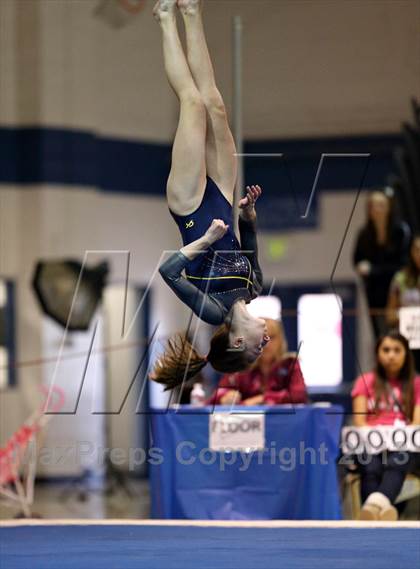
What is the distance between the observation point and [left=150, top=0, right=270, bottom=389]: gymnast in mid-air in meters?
4.29

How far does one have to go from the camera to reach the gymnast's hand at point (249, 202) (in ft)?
14.3

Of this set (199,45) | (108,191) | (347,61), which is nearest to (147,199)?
(108,191)

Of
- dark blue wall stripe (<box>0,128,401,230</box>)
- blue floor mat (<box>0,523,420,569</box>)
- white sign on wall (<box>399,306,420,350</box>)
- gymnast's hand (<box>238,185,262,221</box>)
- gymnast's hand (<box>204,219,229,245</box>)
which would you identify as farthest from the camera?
dark blue wall stripe (<box>0,128,401,230</box>)

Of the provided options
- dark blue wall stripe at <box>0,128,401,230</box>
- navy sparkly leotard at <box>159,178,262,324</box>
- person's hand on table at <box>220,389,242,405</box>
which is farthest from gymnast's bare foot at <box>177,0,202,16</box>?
dark blue wall stripe at <box>0,128,401,230</box>

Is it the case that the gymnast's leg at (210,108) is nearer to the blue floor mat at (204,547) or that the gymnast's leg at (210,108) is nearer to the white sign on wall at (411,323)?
the blue floor mat at (204,547)

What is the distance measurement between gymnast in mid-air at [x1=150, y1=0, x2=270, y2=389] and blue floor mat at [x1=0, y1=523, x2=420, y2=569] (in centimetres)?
76

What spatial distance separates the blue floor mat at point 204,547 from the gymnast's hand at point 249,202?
1.27 m

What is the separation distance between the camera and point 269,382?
→ 591 centimetres

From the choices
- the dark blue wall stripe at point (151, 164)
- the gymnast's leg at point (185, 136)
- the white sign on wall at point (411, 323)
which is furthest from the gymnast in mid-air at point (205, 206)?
the dark blue wall stripe at point (151, 164)

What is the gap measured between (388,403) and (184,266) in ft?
6.31

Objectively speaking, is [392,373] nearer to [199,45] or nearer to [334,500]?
[334,500]

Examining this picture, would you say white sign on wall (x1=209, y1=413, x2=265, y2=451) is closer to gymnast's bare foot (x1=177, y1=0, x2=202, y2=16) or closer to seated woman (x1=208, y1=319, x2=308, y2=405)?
seated woman (x1=208, y1=319, x2=308, y2=405)

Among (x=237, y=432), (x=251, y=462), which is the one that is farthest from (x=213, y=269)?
(x=251, y=462)

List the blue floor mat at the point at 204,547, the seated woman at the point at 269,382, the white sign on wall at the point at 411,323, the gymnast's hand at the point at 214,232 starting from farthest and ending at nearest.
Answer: the white sign on wall at the point at 411,323 → the seated woman at the point at 269,382 → the gymnast's hand at the point at 214,232 → the blue floor mat at the point at 204,547
